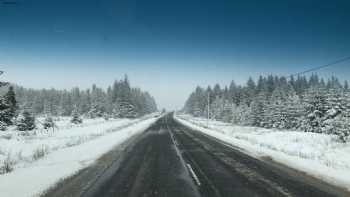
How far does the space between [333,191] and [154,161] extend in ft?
25.6

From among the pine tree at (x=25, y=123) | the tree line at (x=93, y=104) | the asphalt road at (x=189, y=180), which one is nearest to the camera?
the asphalt road at (x=189, y=180)

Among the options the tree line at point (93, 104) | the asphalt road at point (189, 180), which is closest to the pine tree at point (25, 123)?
the tree line at point (93, 104)

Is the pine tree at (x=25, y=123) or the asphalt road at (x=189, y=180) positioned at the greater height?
the pine tree at (x=25, y=123)

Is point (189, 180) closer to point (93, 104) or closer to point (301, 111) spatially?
point (301, 111)

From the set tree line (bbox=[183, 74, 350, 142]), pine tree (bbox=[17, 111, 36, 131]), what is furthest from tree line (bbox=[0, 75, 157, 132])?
tree line (bbox=[183, 74, 350, 142])

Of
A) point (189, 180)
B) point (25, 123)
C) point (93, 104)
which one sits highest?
point (93, 104)

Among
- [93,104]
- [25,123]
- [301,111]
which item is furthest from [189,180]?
[93,104]

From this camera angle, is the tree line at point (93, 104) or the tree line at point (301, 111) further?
the tree line at point (93, 104)

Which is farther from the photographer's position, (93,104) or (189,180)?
(93,104)

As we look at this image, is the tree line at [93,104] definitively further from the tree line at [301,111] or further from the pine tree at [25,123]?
the tree line at [301,111]

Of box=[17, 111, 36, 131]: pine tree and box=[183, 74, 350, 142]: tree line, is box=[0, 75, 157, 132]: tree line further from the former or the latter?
box=[183, 74, 350, 142]: tree line

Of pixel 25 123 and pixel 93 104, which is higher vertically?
pixel 93 104

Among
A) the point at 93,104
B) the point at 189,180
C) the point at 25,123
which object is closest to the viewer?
the point at 189,180

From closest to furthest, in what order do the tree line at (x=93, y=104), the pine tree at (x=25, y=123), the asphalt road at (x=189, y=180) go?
the asphalt road at (x=189, y=180) → the pine tree at (x=25, y=123) → the tree line at (x=93, y=104)
